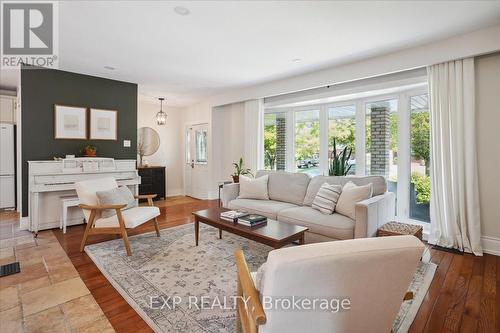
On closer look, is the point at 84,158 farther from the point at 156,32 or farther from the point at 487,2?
the point at 487,2

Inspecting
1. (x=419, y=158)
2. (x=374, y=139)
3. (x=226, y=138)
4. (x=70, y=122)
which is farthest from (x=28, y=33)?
(x=419, y=158)

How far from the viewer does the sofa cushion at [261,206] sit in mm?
3414

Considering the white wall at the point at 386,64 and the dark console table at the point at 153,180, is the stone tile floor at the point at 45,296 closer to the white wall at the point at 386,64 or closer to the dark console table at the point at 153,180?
the dark console table at the point at 153,180

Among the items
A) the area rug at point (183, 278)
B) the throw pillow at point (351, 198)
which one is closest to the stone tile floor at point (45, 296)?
the area rug at point (183, 278)

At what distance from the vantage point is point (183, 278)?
2389 mm

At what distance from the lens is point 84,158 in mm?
4242

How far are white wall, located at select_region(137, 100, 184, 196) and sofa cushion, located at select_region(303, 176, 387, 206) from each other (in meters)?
4.52

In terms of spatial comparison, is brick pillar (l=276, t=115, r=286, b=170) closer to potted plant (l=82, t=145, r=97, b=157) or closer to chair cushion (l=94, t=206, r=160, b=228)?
chair cushion (l=94, t=206, r=160, b=228)

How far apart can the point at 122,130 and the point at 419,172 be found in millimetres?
5155

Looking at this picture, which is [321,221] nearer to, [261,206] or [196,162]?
[261,206]

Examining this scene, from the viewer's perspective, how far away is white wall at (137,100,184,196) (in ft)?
21.7

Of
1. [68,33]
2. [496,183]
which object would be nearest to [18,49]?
[68,33]

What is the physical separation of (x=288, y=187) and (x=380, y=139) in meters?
1.66

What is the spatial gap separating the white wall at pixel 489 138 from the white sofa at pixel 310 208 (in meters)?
0.98
